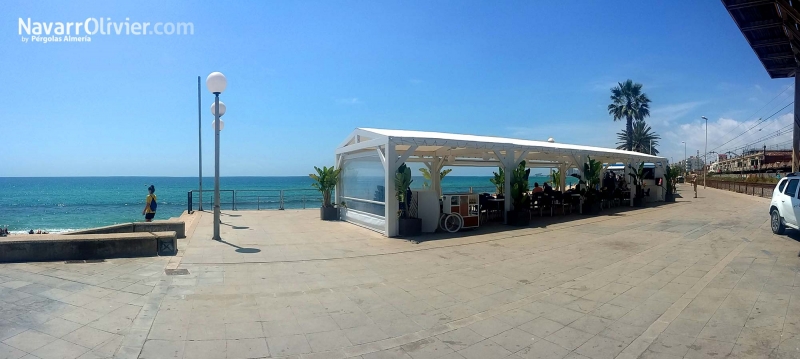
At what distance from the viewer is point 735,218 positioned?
14.0 metres

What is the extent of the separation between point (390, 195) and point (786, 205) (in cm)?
925

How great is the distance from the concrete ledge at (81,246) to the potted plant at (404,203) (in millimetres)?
5121

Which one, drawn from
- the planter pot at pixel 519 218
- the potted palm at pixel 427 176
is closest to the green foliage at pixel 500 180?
the planter pot at pixel 519 218

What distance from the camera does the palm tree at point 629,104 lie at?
45281 mm

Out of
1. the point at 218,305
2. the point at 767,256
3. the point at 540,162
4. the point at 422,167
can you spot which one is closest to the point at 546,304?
the point at 218,305

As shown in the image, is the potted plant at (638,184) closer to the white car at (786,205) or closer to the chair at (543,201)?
the chair at (543,201)

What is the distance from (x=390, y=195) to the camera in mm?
10391

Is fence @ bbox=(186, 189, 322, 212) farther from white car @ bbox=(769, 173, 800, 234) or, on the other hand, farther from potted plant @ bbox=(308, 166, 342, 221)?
white car @ bbox=(769, 173, 800, 234)

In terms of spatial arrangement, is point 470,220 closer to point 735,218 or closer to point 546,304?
point 546,304

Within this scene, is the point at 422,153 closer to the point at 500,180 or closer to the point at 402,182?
the point at 500,180

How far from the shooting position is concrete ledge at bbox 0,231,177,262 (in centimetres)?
656

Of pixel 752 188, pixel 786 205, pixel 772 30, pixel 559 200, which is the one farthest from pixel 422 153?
pixel 752 188

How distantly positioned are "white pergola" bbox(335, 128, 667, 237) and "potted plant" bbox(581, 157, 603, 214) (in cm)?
53

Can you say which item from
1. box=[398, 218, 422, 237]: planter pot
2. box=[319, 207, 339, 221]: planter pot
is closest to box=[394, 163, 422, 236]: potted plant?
box=[398, 218, 422, 237]: planter pot
